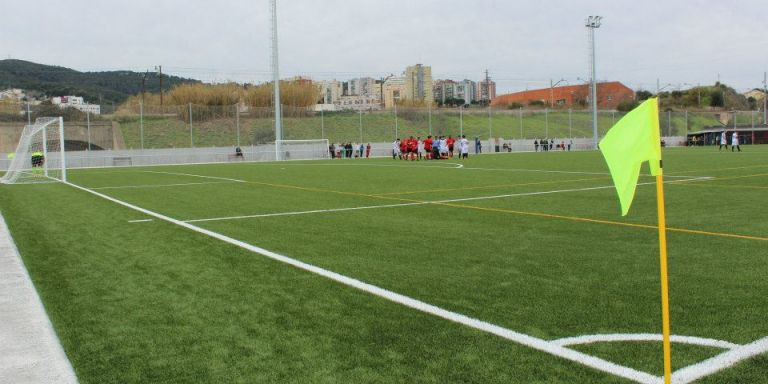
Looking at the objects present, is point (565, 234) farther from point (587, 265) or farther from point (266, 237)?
point (266, 237)

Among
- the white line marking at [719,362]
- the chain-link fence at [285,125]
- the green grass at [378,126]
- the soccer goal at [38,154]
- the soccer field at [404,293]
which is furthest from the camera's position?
the green grass at [378,126]

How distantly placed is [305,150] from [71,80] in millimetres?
99238

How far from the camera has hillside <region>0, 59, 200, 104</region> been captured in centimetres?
12238

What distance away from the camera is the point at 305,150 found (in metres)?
53.5

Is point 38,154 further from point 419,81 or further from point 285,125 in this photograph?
point 419,81

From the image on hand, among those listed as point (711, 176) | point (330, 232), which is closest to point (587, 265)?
point (330, 232)

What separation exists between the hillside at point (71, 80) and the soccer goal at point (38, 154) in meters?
92.2

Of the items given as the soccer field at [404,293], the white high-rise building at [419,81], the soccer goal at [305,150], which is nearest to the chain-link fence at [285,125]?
the soccer goal at [305,150]

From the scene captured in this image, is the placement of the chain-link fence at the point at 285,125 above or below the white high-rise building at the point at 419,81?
below

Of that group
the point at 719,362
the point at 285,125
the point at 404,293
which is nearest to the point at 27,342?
the point at 404,293

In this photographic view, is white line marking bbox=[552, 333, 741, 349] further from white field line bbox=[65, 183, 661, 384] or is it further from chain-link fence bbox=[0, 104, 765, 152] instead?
chain-link fence bbox=[0, 104, 765, 152]

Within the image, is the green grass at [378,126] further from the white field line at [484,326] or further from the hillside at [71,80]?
the hillside at [71,80]

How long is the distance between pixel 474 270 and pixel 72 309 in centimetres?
377

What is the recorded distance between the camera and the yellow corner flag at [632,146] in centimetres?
334
